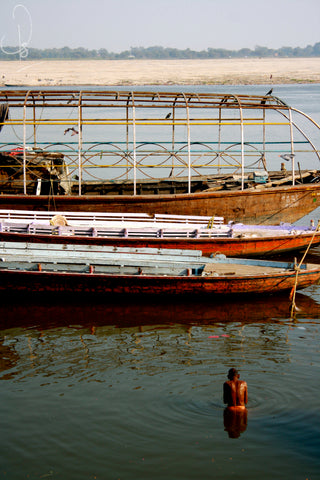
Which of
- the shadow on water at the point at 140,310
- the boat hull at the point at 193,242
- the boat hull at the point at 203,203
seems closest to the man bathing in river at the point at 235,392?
the shadow on water at the point at 140,310

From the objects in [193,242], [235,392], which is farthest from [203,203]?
[235,392]

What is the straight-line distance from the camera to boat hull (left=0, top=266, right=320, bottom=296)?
13391mm

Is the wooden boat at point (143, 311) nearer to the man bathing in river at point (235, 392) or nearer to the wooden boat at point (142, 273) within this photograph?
the wooden boat at point (142, 273)

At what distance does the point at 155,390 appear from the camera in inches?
370

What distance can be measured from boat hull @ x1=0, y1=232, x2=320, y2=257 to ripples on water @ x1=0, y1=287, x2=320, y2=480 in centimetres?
285

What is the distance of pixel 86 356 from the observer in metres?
10.8

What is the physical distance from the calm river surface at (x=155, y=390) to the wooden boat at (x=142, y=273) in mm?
397

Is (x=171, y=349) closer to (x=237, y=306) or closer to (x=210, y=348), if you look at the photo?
(x=210, y=348)

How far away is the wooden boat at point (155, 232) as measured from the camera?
16.0 metres

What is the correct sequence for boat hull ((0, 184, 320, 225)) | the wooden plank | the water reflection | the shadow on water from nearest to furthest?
the water reflection → the shadow on water → the wooden plank → boat hull ((0, 184, 320, 225))

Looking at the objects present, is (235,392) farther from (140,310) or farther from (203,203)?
(203,203)

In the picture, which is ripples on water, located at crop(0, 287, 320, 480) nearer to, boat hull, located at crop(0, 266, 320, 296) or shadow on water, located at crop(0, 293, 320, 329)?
shadow on water, located at crop(0, 293, 320, 329)

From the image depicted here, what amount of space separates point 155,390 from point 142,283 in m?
4.28

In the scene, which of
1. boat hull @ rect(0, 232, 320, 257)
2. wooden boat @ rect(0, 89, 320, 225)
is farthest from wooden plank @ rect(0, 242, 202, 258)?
wooden boat @ rect(0, 89, 320, 225)
